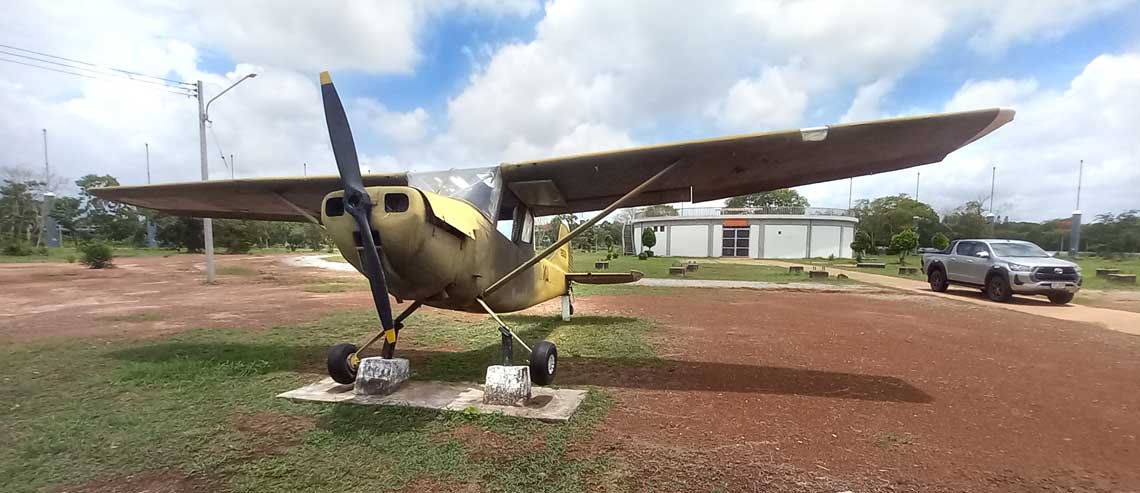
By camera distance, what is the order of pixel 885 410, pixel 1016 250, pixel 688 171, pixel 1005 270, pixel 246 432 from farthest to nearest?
A: 1. pixel 1016 250
2. pixel 1005 270
3. pixel 688 171
4. pixel 885 410
5. pixel 246 432

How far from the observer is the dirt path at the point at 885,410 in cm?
345

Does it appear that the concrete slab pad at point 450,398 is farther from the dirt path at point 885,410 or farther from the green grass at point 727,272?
the green grass at point 727,272

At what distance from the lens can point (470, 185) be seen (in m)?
5.68

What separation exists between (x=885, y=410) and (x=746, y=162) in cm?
289

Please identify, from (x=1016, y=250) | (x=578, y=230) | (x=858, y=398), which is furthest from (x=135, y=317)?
(x=1016, y=250)

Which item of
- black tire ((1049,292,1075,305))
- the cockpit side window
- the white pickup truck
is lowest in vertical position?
black tire ((1049,292,1075,305))

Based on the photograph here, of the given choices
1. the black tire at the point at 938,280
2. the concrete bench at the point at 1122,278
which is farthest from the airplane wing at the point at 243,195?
the concrete bench at the point at 1122,278

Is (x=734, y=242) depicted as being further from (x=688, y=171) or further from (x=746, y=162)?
(x=746, y=162)

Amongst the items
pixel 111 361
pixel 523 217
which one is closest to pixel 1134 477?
pixel 523 217

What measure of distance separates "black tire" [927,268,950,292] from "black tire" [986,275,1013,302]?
2043 millimetres

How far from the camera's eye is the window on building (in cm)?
5106

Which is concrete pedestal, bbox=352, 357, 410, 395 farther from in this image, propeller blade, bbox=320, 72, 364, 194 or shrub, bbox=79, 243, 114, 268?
shrub, bbox=79, 243, 114, 268

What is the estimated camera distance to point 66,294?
15.5 metres

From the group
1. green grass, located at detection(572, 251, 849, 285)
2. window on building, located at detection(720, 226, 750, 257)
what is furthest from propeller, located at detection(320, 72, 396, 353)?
window on building, located at detection(720, 226, 750, 257)
